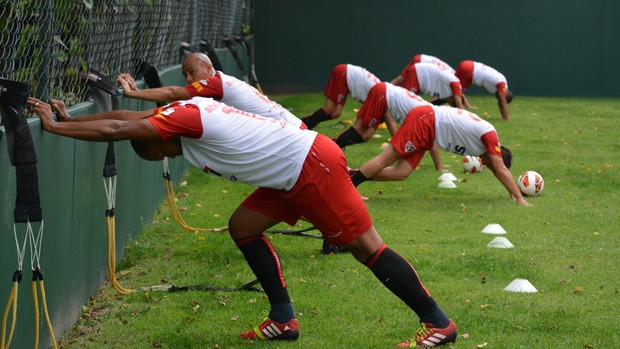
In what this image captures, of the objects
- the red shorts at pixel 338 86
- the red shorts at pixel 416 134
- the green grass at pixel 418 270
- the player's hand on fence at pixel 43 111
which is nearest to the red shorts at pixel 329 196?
the green grass at pixel 418 270

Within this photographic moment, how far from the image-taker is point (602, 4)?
2688 cm

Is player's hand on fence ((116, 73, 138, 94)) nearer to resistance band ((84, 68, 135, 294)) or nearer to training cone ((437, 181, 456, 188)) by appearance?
resistance band ((84, 68, 135, 294))

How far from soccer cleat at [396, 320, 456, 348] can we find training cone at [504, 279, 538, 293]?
1576 mm

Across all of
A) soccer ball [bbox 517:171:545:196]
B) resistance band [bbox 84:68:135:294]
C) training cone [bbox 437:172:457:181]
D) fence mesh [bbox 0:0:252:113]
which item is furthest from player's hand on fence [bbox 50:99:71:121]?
training cone [bbox 437:172:457:181]

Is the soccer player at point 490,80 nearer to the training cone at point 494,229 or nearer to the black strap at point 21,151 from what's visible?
the training cone at point 494,229

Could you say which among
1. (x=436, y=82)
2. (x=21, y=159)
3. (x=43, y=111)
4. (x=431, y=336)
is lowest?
(x=436, y=82)

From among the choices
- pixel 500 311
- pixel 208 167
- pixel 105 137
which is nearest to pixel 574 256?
pixel 500 311

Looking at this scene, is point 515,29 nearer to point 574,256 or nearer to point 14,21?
point 574,256

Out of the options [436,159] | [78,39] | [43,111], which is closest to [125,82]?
[78,39]

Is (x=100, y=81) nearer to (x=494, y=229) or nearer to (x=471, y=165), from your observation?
(x=494, y=229)

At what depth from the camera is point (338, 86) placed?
16.2m

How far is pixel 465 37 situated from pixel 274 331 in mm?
21550

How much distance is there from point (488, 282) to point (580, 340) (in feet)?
5.19

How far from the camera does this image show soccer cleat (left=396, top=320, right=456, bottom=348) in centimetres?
602
